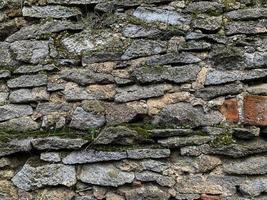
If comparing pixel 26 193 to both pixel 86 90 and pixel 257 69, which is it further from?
pixel 257 69

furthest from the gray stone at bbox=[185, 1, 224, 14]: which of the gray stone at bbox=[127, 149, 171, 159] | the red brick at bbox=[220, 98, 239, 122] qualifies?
the gray stone at bbox=[127, 149, 171, 159]

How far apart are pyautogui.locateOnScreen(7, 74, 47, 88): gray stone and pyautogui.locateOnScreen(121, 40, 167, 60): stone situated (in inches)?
22.4

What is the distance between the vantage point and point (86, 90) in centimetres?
315

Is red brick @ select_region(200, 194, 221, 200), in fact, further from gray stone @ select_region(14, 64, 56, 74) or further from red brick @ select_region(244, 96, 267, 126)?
gray stone @ select_region(14, 64, 56, 74)

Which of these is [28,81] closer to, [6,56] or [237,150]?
[6,56]

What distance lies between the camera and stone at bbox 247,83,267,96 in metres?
3.02

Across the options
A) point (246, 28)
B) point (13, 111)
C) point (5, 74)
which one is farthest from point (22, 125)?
point (246, 28)

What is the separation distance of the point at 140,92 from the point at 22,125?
828mm

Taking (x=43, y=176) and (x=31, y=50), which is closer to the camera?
(x=43, y=176)

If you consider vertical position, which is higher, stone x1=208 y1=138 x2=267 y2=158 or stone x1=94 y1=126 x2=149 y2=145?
stone x1=94 y1=126 x2=149 y2=145

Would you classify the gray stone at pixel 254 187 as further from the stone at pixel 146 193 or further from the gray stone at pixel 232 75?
the gray stone at pixel 232 75

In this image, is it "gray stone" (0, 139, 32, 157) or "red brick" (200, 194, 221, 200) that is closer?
"red brick" (200, 194, 221, 200)

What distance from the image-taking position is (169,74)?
10.1 feet

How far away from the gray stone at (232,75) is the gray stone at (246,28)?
0.27m
